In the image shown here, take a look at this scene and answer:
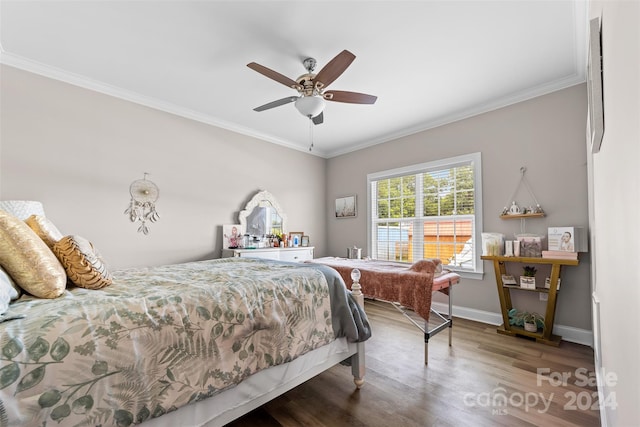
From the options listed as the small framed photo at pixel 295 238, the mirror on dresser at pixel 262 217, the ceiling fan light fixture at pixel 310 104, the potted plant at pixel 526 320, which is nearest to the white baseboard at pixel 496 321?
the potted plant at pixel 526 320

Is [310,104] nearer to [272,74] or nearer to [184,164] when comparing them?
[272,74]

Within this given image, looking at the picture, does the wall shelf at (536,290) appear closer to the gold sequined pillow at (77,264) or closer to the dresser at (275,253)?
the dresser at (275,253)

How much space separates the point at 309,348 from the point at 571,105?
11.3 feet

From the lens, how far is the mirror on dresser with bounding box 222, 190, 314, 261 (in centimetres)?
393

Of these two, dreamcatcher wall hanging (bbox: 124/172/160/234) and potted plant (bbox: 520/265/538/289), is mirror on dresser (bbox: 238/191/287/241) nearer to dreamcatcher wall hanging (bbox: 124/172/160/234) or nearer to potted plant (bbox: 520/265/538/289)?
dreamcatcher wall hanging (bbox: 124/172/160/234)

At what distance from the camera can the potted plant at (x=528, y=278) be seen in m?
2.83

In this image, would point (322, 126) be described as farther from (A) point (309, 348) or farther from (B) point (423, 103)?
(A) point (309, 348)

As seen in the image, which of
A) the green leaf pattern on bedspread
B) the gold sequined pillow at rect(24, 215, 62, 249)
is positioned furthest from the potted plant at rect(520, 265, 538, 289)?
the gold sequined pillow at rect(24, 215, 62, 249)

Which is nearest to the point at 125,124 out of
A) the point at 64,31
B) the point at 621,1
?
the point at 64,31

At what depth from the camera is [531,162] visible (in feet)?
10.0

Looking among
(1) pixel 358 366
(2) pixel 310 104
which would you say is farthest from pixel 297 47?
(1) pixel 358 366

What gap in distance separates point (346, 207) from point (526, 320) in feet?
9.72

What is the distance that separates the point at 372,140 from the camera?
15.0 ft

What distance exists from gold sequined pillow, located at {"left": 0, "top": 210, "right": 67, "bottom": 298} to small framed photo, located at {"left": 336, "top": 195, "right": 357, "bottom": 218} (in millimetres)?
4065
